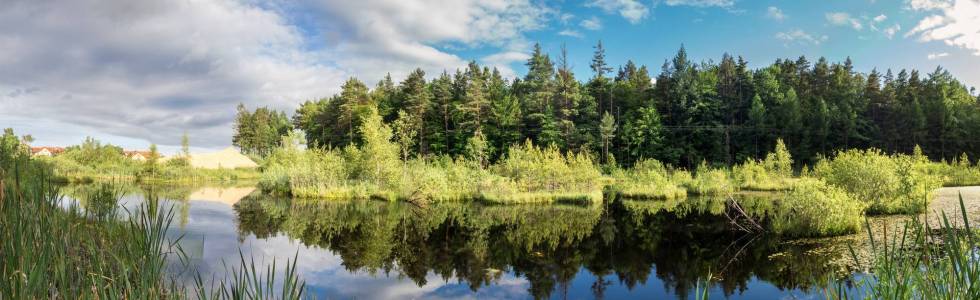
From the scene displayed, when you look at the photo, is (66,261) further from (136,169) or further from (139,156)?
(139,156)

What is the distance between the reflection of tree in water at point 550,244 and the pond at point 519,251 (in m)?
0.05

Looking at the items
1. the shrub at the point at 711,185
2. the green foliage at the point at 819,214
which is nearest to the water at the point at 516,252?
the green foliage at the point at 819,214

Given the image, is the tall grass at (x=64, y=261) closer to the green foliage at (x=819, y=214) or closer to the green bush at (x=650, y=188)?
the green foliage at (x=819, y=214)

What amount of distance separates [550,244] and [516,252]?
57.3 inches

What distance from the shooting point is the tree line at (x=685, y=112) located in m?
50.5

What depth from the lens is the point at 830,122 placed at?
50.4 m

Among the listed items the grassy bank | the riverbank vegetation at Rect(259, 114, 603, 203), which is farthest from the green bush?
the grassy bank

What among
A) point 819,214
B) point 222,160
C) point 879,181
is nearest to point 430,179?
point 819,214

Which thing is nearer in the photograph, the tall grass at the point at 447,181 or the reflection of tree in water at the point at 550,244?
the reflection of tree in water at the point at 550,244

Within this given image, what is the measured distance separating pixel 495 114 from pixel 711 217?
3658 centimetres

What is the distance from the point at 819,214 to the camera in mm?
14203

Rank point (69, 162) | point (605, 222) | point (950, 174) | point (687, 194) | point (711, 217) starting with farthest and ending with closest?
point (69, 162) < point (950, 174) < point (687, 194) < point (711, 217) < point (605, 222)

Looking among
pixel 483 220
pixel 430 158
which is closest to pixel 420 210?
pixel 483 220

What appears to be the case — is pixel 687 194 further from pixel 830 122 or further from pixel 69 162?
pixel 69 162
